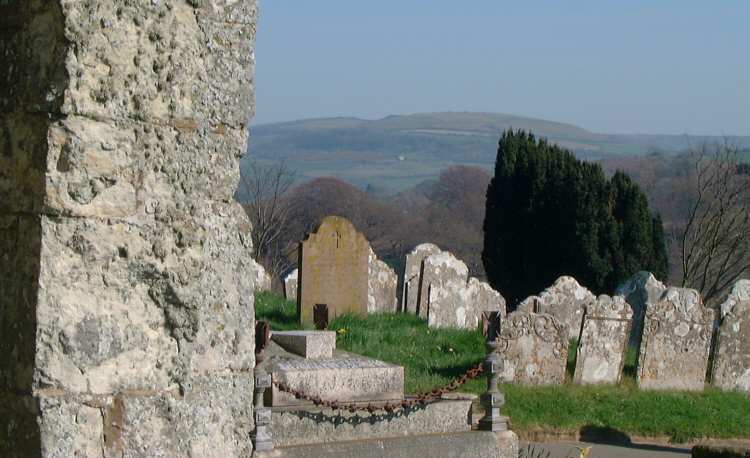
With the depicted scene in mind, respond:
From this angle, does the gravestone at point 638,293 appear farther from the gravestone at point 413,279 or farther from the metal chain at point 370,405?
the metal chain at point 370,405

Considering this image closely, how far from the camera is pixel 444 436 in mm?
9938

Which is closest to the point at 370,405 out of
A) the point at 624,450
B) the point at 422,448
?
the point at 422,448

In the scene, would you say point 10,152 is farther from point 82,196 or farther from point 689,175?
point 689,175

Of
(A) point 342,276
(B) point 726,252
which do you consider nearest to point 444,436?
(A) point 342,276

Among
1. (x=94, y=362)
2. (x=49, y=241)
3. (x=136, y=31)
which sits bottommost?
(x=94, y=362)

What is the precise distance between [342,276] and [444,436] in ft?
19.6

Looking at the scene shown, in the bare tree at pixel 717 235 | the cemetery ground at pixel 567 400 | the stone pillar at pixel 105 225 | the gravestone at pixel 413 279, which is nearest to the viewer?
the stone pillar at pixel 105 225

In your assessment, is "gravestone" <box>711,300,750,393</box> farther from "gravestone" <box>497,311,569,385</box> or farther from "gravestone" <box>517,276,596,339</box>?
"gravestone" <box>517,276,596,339</box>

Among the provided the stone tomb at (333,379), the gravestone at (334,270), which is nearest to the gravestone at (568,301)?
the gravestone at (334,270)

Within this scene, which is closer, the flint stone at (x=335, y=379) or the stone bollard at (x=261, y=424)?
the stone bollard at (x=261, y=424)

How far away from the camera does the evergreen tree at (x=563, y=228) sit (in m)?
24.0

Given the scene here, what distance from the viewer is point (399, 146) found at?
601ft

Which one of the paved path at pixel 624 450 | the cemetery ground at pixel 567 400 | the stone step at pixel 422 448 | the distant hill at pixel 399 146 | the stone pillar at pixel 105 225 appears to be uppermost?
the stone pillar at pixel 105 225

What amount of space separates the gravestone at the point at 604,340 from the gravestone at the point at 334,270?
3077mm
